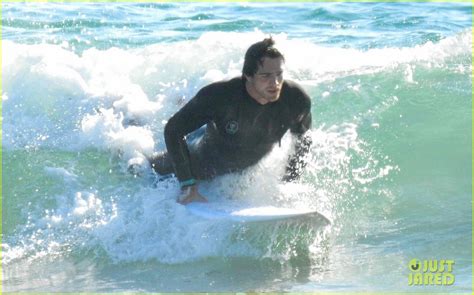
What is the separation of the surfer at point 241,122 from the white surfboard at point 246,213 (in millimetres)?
99

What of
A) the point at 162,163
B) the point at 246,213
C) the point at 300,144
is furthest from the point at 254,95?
the point at 162,163

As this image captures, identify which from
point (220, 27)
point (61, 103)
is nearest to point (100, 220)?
point (61, 103)

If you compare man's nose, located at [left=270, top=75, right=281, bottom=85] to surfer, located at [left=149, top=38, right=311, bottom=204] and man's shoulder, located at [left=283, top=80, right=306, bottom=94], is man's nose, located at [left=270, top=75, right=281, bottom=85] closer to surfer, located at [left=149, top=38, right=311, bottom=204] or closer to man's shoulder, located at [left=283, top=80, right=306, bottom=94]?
surfer, located at [left=149, top=38, right=311, bottom=204]

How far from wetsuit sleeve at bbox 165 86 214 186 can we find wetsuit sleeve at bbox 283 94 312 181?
68cm

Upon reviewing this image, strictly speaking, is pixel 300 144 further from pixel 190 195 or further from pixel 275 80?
pixel 190 195

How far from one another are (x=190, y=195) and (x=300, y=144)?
3.00 ft

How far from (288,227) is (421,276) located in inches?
36.8

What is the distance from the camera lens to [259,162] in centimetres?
596

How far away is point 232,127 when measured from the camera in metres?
5.66

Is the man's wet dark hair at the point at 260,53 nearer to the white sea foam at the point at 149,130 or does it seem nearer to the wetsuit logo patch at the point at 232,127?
the wetsuit logo patch at the point at 232,127

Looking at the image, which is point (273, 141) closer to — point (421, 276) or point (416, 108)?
point (421, 276)

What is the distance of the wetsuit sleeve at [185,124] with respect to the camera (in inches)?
213

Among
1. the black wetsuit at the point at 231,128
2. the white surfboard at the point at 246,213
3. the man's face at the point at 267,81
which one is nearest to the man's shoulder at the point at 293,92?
the black wetsuit at the point at 231,128

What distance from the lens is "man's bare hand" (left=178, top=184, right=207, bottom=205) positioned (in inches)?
221
